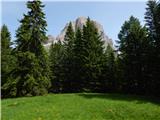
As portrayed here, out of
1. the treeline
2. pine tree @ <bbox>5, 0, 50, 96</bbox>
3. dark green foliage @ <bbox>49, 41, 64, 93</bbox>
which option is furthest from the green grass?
dark green foliage @ <bbox>49, 41, 64, 93</bbox>

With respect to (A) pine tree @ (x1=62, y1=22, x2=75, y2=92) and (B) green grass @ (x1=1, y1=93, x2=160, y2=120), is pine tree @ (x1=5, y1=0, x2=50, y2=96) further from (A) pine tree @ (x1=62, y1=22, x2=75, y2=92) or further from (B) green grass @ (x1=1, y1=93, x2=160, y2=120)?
(A) pine tree @ (x1=62, y1=22, x2=75, y2=92)

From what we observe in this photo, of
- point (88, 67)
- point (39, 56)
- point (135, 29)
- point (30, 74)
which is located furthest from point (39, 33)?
point (135, 29)

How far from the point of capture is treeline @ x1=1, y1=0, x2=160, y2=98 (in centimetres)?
5075

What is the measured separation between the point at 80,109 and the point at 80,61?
30.0m

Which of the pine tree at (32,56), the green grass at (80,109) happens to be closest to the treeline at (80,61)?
the pine tree at (32,56)

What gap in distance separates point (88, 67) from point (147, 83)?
12.0 metres

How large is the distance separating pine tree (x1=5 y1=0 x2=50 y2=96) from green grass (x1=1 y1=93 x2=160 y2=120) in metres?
7.90

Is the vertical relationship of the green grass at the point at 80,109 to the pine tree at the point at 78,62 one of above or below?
below

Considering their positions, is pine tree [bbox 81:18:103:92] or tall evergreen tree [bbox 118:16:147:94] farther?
pine tree [bbox 81:18:103:92]

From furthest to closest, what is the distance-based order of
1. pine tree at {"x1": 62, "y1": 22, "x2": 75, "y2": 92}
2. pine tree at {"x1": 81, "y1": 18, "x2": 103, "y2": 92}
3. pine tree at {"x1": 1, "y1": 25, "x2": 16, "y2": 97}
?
pine tree at {"x1": 62, "y1": 22, "x2": 75, "y2": 92}, pine tree at {"x1": 81, "y1": 18, "x2": 103, "y2": 92}, pine tree at {"x1": 1, "y1": 25, "x2": 16, "y2": 97}

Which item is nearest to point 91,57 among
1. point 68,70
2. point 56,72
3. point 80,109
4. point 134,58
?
point 68,70

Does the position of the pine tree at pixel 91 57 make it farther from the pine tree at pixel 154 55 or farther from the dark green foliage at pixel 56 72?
the pine tree at pixel 154 55

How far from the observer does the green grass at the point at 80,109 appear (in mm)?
33625

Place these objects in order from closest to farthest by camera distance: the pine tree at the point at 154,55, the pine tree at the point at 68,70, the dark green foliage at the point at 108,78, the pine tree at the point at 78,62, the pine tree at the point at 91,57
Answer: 1. the pine tree at the point at 154,55
2. the pine tree at the point at 91,57
3. the pine tree at the point at 78,62
4. the dark green foliage at the point at 108,78
5. the pine tree at the point at 68,70
